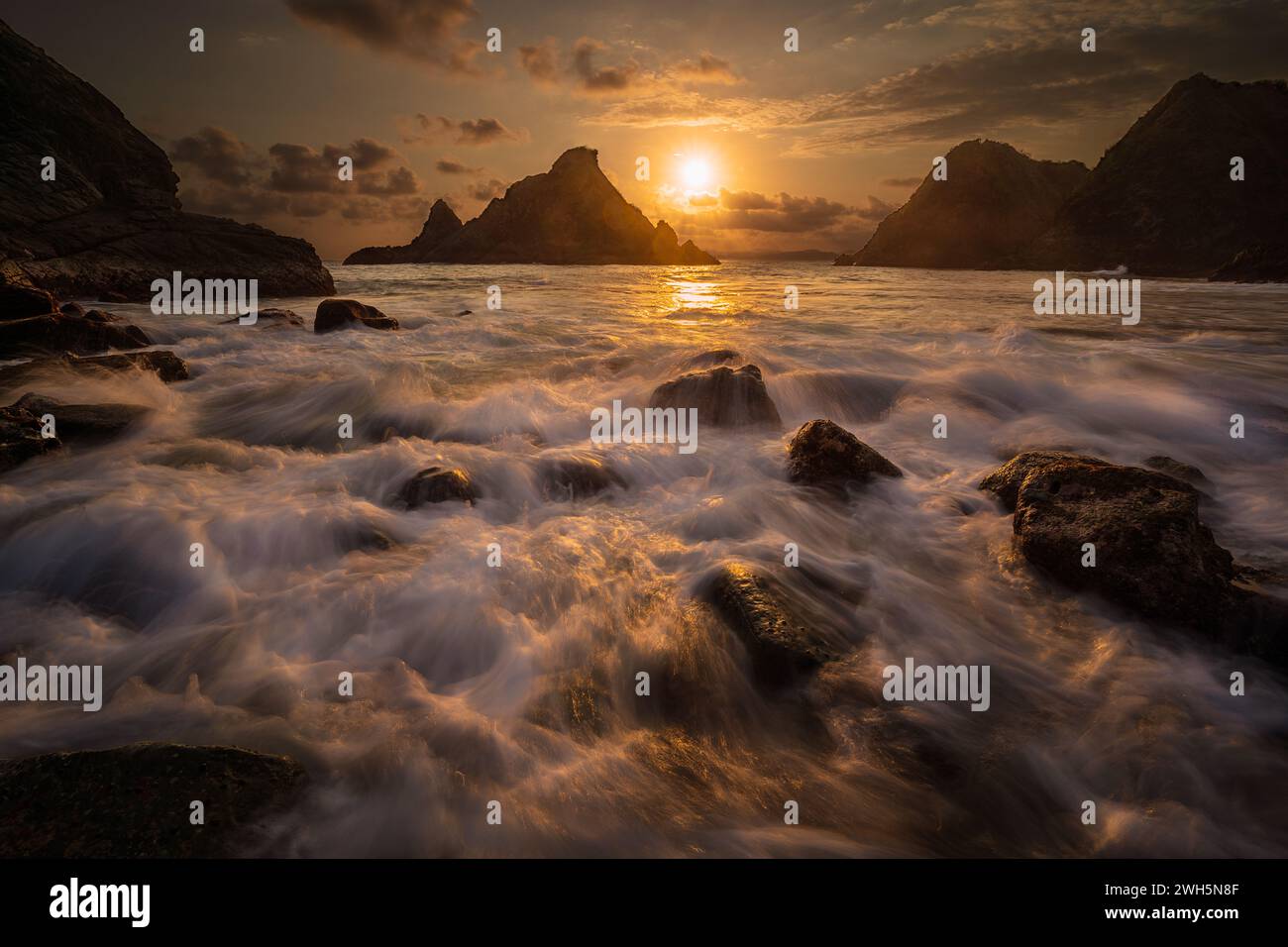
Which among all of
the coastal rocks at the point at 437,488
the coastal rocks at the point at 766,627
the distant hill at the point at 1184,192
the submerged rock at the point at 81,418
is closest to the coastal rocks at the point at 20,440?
the submerged rock at the point at 81,418

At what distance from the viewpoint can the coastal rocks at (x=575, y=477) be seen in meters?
6.12

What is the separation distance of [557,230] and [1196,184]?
133467 mm

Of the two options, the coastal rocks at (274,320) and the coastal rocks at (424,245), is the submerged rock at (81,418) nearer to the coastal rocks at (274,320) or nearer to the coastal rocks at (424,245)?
the coastal rocks at (274,320)

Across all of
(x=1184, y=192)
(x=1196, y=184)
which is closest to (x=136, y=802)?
(x=1184, y=192)

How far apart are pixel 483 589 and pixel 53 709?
8.02 ft

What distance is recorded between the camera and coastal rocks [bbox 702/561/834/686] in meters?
3.46

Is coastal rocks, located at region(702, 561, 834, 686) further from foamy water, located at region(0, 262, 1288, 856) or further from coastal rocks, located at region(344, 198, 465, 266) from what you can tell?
coastal rocks, located at region(344, 198, 465, 266)

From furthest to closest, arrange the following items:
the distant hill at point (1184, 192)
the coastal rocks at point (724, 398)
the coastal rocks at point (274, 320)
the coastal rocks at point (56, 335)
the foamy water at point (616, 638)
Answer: the distant hill at point (1184, 192) → the coastal rocks at point (274, 320) → the coastal rocks at point (56, 335) → the coastal rocks at point (724, 398) → the foamy water at point (616, 638)

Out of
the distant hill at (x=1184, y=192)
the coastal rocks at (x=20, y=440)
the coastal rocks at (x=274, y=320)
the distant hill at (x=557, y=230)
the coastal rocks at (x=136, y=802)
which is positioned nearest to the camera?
the coastal rocks at (x=136, y=802)

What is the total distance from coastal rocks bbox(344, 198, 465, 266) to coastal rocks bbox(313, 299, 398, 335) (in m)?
159

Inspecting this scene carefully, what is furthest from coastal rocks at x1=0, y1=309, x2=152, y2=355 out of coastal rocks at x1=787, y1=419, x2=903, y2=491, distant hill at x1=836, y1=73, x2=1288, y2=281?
→ distant hill at x1=836, y1=73, x2=1288, y2=281

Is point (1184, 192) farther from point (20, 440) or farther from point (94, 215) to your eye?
point (20, 440)

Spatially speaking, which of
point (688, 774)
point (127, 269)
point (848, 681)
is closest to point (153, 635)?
point (688, 774)
